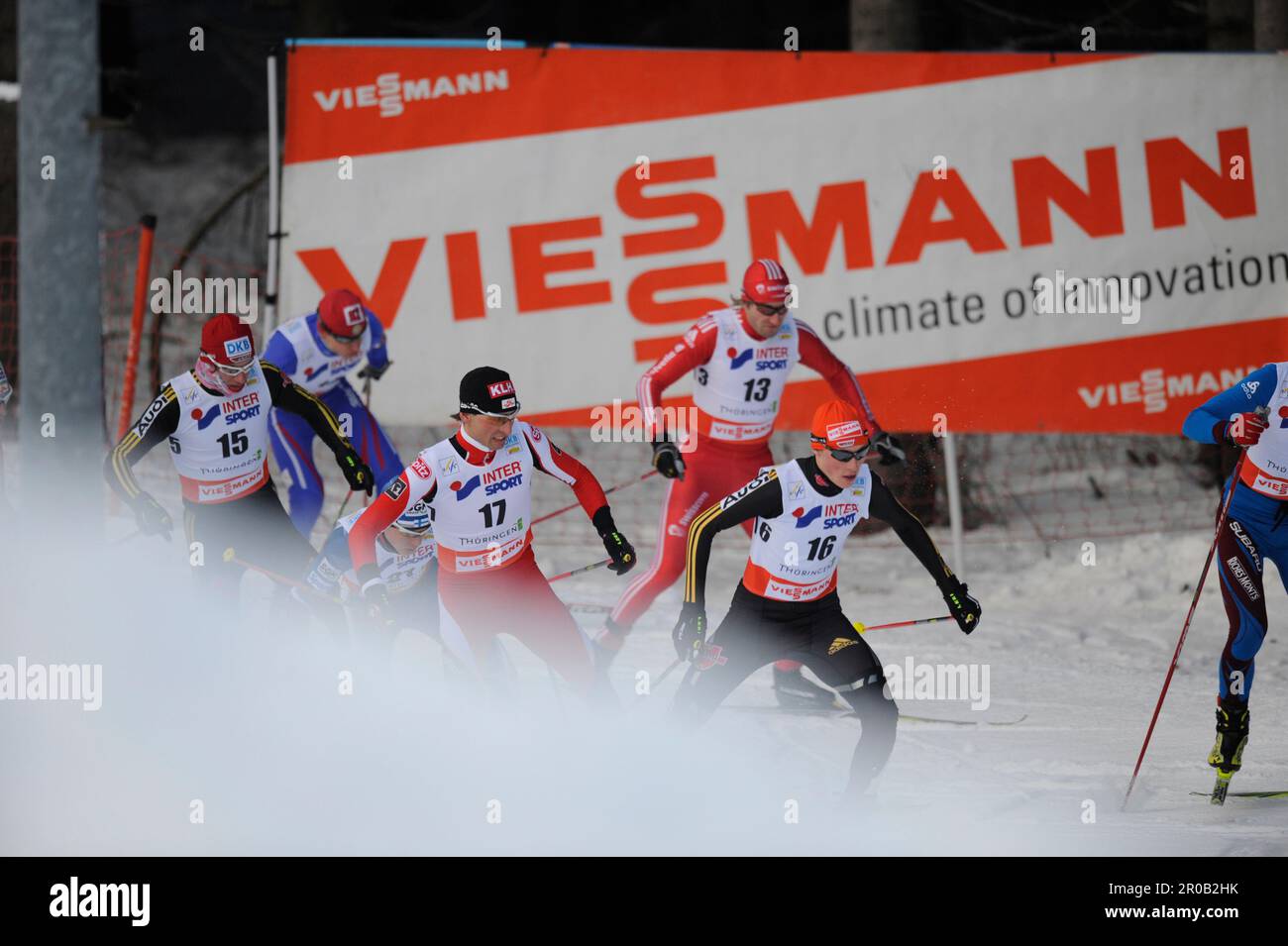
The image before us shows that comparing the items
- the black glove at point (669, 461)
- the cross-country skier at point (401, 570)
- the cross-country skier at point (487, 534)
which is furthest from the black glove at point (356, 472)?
the black glove at point (669, 461)

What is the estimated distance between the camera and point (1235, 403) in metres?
7.32

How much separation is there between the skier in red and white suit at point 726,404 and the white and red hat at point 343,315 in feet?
5.42

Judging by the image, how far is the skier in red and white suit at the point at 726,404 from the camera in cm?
855

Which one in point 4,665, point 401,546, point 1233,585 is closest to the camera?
point 1233,585

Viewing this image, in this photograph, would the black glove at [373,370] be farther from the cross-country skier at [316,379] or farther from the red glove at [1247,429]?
the red glove at [1247,429]

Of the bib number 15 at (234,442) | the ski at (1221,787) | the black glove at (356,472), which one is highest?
the bib number 15 at (234,442)

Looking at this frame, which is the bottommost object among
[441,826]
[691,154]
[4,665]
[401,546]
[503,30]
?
[441,826]

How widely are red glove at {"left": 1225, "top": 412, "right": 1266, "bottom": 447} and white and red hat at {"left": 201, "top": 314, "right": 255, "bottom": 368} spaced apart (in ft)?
14.4

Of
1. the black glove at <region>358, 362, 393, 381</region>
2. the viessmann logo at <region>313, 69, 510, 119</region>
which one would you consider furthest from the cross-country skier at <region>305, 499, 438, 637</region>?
the viessmann logo at <region>313, 69, 510, 119</region>

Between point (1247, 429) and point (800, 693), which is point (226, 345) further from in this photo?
point (1247, 429)

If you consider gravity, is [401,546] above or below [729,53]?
below

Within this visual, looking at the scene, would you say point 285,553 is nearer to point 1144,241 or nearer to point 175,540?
point 175,540

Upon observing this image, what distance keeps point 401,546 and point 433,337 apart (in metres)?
3.17

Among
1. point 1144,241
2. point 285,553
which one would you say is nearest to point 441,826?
point 285,553
